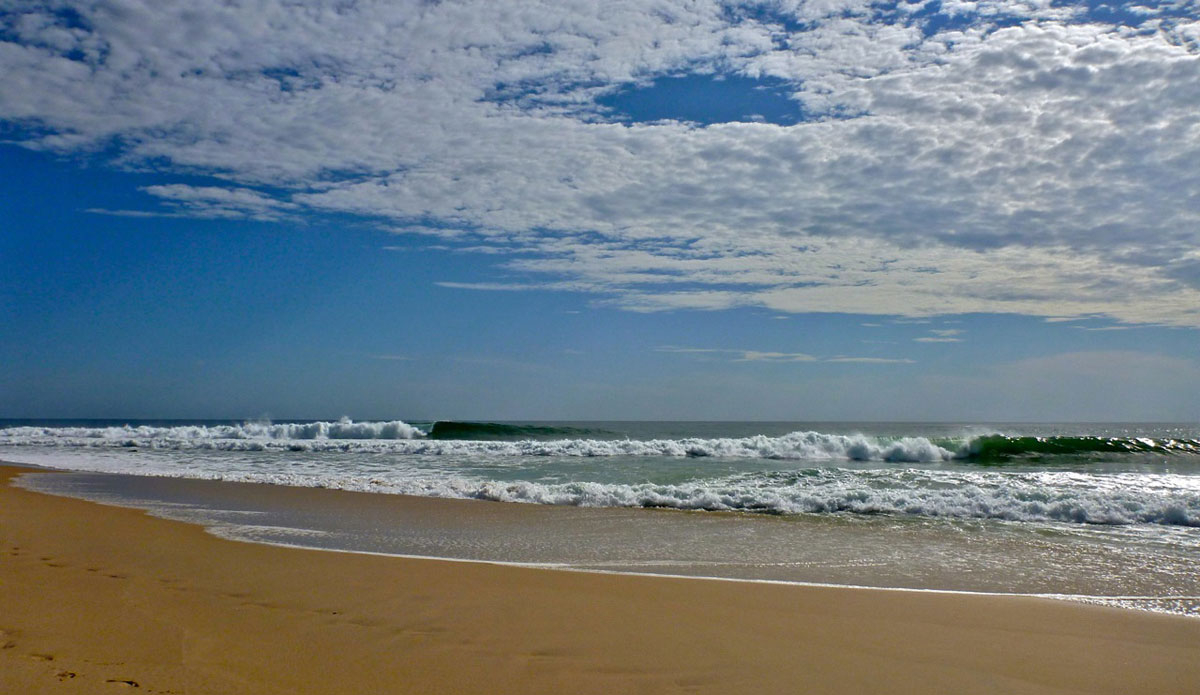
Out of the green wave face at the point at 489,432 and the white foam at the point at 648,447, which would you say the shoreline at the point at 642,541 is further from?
the green wave face at the point at 489,432

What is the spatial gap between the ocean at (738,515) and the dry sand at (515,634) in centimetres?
105

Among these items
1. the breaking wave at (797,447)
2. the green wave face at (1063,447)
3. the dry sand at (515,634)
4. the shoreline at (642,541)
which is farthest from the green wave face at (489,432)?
the dry sand at (515,634)

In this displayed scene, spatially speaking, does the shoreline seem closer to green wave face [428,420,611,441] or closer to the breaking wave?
the breaking wave

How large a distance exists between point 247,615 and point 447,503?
301 inches

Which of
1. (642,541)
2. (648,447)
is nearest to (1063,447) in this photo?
(648,447)

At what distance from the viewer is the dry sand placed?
364 cm

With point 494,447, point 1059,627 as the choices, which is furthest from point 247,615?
point 494,447

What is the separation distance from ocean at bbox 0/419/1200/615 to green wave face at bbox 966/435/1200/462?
A: 1908mm

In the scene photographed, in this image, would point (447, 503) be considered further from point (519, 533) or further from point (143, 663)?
point (143, 663)

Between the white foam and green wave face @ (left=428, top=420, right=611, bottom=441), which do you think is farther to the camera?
green wave face @ (left=428, top=420, right=611, bottom=441)

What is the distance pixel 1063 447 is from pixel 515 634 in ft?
87.3

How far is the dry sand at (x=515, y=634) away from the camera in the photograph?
3.64 meters

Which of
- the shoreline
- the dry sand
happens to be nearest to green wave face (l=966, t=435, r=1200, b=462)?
the shoreline

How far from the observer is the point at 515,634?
4.52 meters
